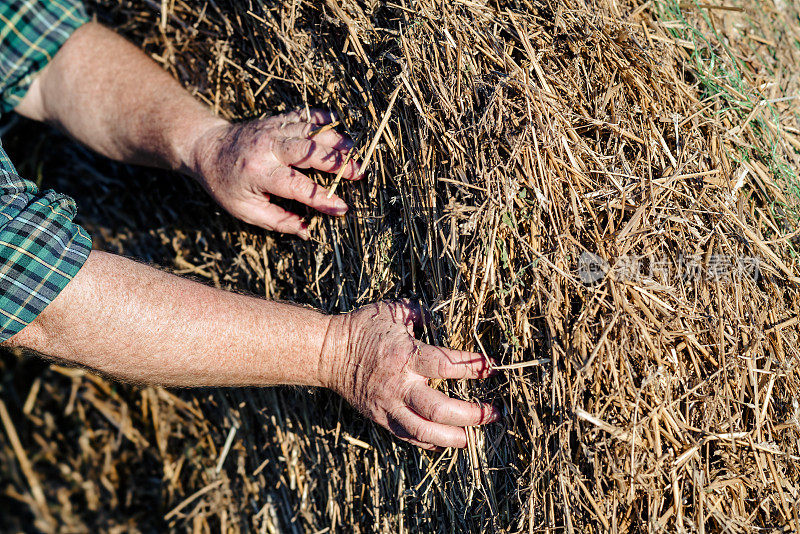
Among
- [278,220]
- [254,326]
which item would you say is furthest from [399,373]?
[278,220]

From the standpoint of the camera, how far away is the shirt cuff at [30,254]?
1.17 meters

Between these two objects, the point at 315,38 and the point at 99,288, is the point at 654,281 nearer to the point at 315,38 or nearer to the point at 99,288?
the point at 315,38

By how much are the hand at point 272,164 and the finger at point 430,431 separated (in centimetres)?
50

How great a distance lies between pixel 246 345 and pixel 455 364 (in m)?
0.45

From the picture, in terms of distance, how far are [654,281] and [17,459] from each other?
2.72m

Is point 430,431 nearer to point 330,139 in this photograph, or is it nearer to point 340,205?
point 340,205

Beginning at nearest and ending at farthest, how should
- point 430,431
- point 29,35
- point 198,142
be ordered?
point 430,431, point 198,142, point 29,35

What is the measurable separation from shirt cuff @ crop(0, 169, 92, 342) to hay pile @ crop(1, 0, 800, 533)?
57cm

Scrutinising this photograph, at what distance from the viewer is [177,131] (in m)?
1.65

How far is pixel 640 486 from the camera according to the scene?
3.57ft

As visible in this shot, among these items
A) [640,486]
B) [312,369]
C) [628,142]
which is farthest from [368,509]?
[628,142]

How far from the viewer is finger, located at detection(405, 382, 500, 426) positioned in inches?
48.1

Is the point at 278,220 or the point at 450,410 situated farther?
the point at 278,220

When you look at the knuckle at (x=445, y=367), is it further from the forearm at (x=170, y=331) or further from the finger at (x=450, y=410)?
the forearm at (x=170, y=331)
